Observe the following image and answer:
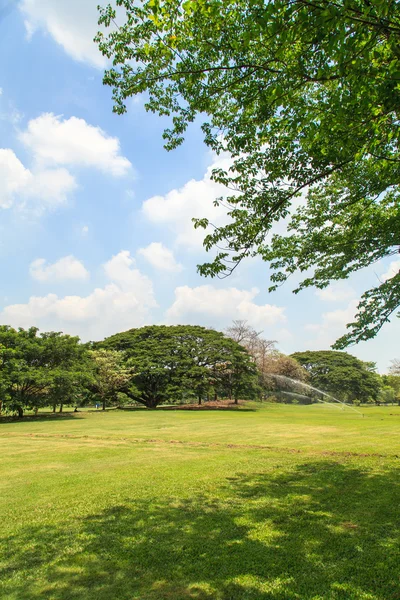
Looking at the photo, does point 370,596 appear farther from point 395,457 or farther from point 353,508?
point 395,457

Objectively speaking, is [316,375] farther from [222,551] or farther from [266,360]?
[222,551]

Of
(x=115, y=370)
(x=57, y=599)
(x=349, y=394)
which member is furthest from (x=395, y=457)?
(x=349, y=394)

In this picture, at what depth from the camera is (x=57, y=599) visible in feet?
10.7

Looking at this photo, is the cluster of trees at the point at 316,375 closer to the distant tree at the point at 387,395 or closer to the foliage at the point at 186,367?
the distant tree at the point at 387,395

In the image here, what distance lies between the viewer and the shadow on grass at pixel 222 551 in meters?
3.36

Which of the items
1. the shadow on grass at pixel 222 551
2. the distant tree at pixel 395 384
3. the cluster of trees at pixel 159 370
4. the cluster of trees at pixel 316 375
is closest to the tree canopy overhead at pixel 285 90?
the shadow on grass at pixel 222 551

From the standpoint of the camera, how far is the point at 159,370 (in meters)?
38.9

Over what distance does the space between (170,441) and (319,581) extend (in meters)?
10.9

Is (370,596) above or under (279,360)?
under

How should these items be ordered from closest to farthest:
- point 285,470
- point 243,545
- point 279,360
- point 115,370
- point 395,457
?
point 243,545 → point 285,470 → point 395,457 → point 115,370 → point 279,360

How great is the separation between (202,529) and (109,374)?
34.4 meters

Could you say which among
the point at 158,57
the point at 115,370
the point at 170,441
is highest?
the point at 158,57

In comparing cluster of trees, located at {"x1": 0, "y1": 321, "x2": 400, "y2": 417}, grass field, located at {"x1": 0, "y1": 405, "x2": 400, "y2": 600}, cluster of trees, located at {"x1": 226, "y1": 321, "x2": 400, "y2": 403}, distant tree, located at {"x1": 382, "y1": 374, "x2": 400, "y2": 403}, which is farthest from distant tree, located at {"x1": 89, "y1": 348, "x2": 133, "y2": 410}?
distant tree, located at {"x1": 382, "y1": 374, "x2": 400, "y2": 403}

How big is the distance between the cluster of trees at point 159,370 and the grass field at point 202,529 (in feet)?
62.7
